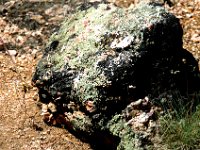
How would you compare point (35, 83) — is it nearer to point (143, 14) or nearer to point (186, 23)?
point (143, 14)

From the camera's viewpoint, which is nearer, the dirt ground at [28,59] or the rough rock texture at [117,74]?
the rough rock texture at [117,74]

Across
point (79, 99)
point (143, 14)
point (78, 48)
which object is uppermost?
point (143, 14)

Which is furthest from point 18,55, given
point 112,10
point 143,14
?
point 143,14

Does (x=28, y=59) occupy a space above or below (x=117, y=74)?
below

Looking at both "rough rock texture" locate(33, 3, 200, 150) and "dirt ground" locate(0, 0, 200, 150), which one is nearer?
"rough rock texture" locate(33, 3, 200, 150)
